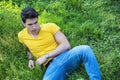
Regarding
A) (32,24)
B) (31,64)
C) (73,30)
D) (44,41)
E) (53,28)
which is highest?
(32,24)

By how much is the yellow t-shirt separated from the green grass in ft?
0.96

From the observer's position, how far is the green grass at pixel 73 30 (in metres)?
6.11

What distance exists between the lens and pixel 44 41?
6.09 m

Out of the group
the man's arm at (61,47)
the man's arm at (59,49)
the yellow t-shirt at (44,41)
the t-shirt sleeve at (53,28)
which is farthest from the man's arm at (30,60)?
the t-shirt sleeve at (53,28)

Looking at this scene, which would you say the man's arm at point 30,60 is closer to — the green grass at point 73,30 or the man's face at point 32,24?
the green grass at point 73,30

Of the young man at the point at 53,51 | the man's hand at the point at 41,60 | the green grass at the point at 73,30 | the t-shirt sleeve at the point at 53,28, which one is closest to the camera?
the young man at the point at 53,51

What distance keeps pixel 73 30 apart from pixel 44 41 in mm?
1075

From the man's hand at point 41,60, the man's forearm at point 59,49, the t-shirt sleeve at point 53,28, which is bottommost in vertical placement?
the man's hand at point 41,60

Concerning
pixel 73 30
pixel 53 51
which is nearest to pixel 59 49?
pixel 53 51

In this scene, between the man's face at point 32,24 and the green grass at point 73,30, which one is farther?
the green grass at point 73,30

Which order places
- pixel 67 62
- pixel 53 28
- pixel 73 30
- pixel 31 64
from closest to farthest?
pixel 67 62 < pixel 53 28 < pixel 31 64 < pixel 73 30

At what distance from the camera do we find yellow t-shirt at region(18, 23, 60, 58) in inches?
238

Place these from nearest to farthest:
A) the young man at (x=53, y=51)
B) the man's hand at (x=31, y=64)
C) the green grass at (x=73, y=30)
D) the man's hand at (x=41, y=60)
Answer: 1. the young man at (x=53, y=51)
2. the man's hand at (x=41, y=60)
3. the green grass at (x=73, y=30)
4. the man's hand at (x=31, y=64)

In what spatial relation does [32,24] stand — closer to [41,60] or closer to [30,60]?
[41,60]
